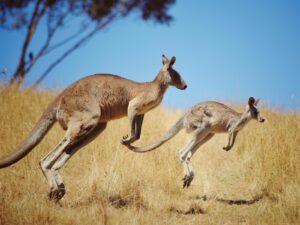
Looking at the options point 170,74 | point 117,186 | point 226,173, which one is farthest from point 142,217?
point 226,173

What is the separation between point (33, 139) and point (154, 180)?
236 centimetres

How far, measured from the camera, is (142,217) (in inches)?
242

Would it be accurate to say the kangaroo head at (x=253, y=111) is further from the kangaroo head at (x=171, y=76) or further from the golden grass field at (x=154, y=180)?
the kangaroo head at (x=171, y=76)

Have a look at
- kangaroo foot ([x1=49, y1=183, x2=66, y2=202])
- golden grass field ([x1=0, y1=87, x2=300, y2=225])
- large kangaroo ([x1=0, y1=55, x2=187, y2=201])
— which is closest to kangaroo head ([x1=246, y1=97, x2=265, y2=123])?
golden grass field ([x1=0, y1=87, x2=300, y2=225])

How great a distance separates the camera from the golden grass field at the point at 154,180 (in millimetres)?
6227

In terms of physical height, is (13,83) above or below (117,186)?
above

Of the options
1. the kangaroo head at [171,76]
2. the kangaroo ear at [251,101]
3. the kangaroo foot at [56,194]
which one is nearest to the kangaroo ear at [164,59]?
the kangaroo head at [171,76]

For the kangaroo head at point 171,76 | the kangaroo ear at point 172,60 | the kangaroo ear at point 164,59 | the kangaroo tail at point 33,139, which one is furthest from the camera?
the kangaroo ear at point 164,59

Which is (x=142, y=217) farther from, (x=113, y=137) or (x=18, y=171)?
(x=113, y=137)

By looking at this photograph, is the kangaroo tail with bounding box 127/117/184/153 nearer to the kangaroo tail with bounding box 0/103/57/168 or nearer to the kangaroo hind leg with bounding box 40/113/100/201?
the kangaroo hind leg with bounding box 40/113/100/201

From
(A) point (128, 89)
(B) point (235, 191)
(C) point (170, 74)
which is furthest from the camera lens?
(B) point (235, 191)

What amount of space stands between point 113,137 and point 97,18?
8891 mm

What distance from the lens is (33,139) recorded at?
21.5ft

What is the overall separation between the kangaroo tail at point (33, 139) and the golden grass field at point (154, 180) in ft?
1.67
